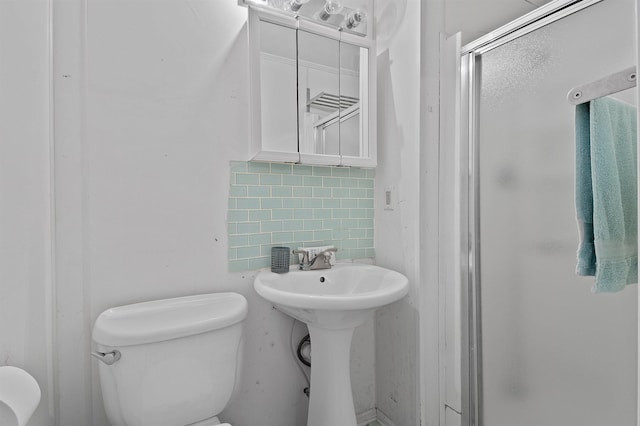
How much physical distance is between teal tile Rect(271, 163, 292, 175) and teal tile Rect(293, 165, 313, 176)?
24mm

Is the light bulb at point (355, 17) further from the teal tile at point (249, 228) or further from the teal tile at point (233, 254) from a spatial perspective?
the teal tile at point (233, 254)

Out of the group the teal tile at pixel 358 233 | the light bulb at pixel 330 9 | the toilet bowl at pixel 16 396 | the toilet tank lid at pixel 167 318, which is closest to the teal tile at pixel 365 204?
the teal tile at pixel 358 233

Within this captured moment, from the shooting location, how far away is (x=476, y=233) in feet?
4.30

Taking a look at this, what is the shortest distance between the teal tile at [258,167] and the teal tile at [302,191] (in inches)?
5.6

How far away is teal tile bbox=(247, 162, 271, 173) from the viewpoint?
129 cm

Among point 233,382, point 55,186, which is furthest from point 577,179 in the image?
point 55,186

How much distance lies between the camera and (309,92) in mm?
1355

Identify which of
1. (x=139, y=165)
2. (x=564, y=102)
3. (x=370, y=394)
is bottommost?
(x=370, y=394)

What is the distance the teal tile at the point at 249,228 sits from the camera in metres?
1.28

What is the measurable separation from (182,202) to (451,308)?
1138 mm

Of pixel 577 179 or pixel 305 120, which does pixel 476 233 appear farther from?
pixel 305 120

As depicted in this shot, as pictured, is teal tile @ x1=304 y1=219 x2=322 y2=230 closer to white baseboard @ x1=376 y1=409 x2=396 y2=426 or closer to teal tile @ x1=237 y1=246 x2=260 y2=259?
teal tile @ x1=237 y1=246 x2=260 y2=259

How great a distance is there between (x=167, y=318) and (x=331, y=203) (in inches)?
31.0

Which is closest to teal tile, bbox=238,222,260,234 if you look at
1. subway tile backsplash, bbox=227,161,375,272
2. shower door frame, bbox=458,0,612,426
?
subway tile backsplash, bbox=227,161,375,272
